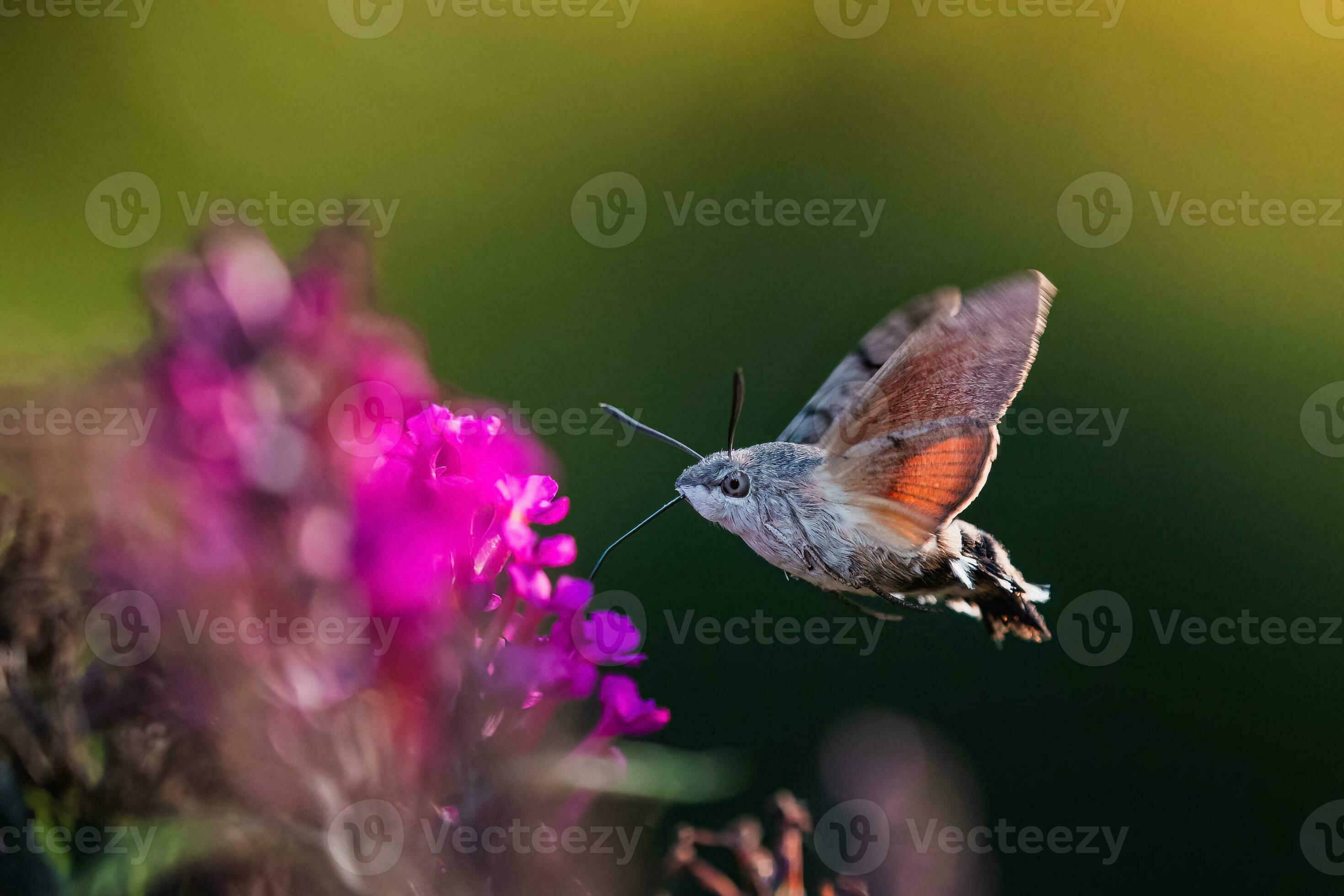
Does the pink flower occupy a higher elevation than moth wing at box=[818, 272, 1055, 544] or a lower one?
lower

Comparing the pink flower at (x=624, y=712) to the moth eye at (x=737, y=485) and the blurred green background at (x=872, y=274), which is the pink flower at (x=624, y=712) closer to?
the moth eye at (x=737, y=485)

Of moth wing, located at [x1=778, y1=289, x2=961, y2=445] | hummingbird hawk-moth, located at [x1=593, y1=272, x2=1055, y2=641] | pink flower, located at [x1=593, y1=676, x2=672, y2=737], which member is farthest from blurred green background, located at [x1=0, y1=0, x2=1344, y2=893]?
pink flower, located at [x1=593, y1=676, x2=672, y2=737]

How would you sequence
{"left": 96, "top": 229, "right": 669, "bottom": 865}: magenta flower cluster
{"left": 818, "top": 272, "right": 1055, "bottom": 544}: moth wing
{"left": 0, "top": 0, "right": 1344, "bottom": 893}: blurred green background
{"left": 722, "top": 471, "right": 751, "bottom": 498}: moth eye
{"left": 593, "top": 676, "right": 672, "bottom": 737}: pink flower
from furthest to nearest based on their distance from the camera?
{"left": 0, "top": 0, "right": 1344, "bottom": 893}: blurred green background → {"left": 722, "top": 471, "right": 751, "bottom": 498}: moth eye → {"left": 818, "top": 272, "right": 1055, "bottom": 544}: moth wing → {"left": 593, "top": 676, "right": 672, "bottom": 737}: pink flower → {"left": 96, "top": 229, "right": 669, "bottom": 865}: magenta flower cluster

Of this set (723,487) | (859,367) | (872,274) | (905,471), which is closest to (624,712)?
(723,487)

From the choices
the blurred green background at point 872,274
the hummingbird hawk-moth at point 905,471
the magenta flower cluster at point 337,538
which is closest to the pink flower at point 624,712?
the magenta flower cluster at point 337,538

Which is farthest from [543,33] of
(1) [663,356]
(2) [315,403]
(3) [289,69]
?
(2) [315,403]

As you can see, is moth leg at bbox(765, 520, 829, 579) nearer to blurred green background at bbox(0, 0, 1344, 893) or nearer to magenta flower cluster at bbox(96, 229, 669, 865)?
magenta flower cluster at bbox(96, 229, 669, 865)
